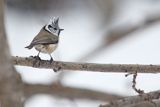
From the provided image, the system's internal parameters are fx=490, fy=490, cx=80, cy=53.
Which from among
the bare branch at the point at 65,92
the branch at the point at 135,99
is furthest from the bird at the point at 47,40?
the bare branch at the point at 65,92

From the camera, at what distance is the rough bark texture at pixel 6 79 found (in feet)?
1.01

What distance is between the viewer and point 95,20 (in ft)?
6.25

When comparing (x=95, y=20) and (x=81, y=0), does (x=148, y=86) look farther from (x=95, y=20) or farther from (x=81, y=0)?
(x=81, y=0)

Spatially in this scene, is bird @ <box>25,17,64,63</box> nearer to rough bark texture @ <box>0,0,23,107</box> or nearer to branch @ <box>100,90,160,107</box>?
branch @ <box>100,90,160,107</box>

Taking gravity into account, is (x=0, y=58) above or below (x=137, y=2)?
below

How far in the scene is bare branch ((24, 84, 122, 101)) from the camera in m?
1.14

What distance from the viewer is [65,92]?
1146mm

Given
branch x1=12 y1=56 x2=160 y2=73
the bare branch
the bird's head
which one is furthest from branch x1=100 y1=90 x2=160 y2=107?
the bare branch

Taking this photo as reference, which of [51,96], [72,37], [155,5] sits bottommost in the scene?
[51,96]

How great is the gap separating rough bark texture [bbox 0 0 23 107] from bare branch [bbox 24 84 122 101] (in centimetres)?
80

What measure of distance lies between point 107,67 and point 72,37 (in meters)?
1.18

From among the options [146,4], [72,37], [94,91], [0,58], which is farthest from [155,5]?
[0,58]

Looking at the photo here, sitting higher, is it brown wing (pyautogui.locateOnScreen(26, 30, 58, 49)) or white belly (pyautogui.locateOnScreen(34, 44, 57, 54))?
brown wing (pyautogui.locateOnScreen(26, 30, 58, 49))

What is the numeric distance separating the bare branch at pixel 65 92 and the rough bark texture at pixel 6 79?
80 centimetres
